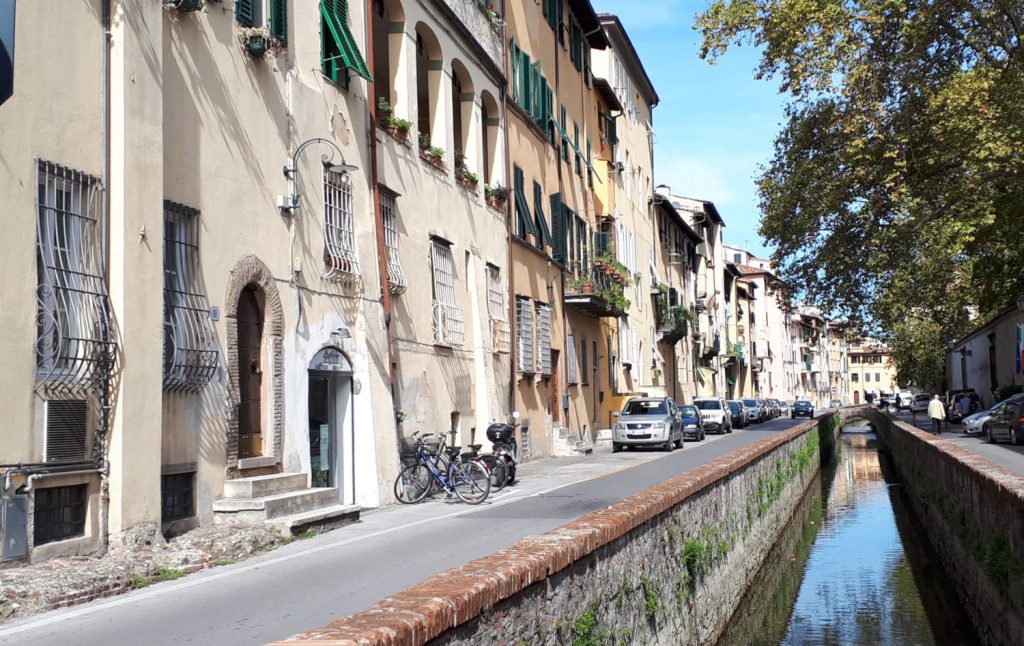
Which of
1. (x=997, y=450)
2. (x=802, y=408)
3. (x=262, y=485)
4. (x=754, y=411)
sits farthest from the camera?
(x=802, y=408)

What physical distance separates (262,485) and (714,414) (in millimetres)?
33860

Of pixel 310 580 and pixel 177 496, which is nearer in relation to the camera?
pixel 310 580

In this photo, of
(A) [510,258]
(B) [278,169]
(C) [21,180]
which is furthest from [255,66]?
(A) [510,258]

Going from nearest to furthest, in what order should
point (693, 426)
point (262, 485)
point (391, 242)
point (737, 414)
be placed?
point (262, 485) → point (391, 242) → point (693, 426) → point (737, 414)

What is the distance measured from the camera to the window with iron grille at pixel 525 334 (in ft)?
85.6

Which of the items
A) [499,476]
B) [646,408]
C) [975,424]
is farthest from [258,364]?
[975,424]

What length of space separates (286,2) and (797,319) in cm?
10566

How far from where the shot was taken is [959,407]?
47.4 metres

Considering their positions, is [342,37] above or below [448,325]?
above

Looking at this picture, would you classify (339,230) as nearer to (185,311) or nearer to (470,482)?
(470,482)

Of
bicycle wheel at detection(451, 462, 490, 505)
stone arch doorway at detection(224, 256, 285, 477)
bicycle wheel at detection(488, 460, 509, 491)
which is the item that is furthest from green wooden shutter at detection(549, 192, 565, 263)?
stone arch doorway at detection(224, 256, 285, 477)

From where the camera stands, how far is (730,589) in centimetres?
1356

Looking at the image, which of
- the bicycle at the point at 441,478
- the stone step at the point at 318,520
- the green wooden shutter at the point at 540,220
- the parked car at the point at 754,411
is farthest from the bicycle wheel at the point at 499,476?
the parked car at the point at 754,411

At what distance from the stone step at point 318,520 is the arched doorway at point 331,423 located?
151 centimetres
